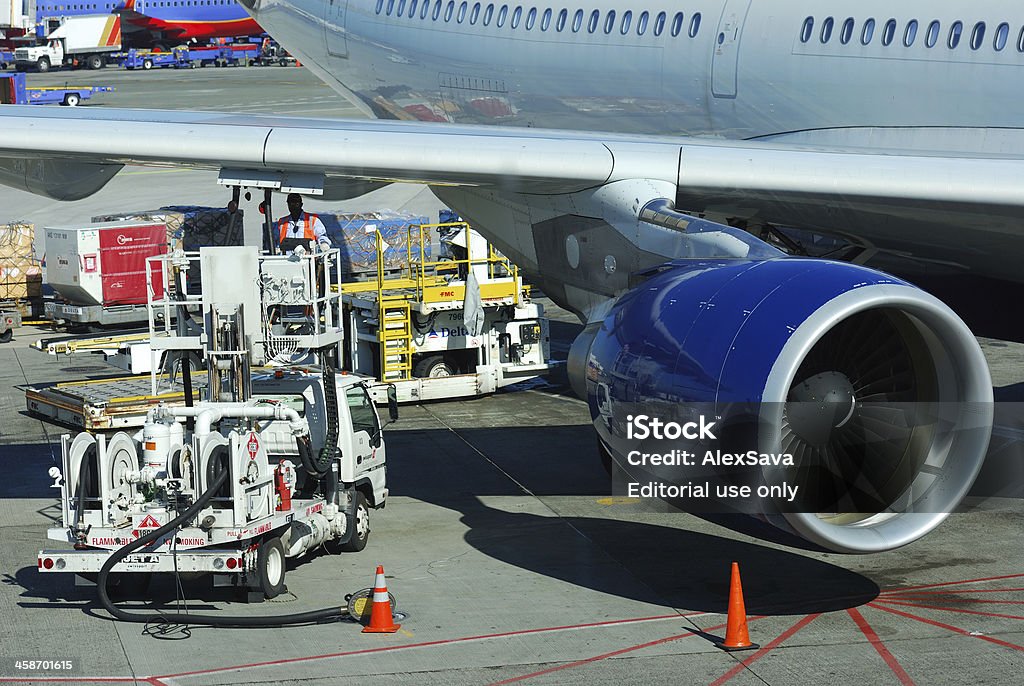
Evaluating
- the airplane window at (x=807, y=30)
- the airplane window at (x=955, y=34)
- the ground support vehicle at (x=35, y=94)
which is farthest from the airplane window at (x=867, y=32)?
the ground support vehicle at (x=35, y=94)

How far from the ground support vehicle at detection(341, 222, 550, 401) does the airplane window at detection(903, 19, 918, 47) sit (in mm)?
Answer: 6372

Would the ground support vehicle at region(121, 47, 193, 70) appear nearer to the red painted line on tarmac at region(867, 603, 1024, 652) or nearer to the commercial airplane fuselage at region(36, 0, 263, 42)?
the commercial airplane fuselage at region(36, 0, 263, 42)

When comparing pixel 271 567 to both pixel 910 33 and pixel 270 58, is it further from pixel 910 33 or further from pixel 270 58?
pixel 270 58

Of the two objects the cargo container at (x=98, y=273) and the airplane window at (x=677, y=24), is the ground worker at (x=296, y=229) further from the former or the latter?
the cargo container at (x=98, y=273)

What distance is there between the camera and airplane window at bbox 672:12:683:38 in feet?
44.3

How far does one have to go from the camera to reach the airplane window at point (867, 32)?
11.4 meters

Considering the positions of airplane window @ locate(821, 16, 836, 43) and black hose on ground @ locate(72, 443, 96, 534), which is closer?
black hose on ground @ locate(72, 443, 96, 534)

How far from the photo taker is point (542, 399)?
669 inches

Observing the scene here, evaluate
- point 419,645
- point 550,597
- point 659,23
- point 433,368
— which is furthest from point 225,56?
point 419,645

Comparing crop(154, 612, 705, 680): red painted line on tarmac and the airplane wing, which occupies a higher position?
the airplane wing

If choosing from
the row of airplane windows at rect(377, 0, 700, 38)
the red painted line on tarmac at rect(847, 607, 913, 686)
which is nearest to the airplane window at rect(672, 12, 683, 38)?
the row of airplane windows at rect(377, 0, 700, 38)

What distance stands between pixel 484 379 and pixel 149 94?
1780 inches

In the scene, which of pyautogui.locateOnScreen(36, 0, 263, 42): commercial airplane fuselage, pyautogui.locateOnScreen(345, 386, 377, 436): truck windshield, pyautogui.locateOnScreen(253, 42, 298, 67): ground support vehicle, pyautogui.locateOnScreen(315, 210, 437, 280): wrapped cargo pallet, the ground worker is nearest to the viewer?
pyautogui.locateOnScreen(345, 386, 377, 436): truck windshield

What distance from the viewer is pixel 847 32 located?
11.6 metres
